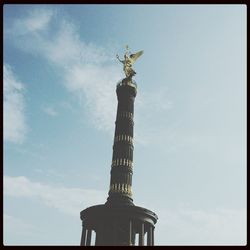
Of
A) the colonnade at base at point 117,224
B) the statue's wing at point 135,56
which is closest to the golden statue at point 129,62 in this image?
the statue's wing at point 135,56

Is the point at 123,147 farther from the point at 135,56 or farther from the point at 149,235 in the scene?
the point at 135,56

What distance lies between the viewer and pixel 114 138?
1642 inches

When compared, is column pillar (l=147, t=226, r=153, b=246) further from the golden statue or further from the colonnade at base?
the golden statue

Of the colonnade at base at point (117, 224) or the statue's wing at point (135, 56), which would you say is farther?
the statue's wing at point (135, 56)

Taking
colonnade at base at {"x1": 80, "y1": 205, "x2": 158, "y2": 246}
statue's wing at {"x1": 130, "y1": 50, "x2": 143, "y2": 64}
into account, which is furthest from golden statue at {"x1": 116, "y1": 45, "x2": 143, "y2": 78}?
colonnade at base at {"x1": 80, "y1": 205, "x2": 158, "y2": 246}

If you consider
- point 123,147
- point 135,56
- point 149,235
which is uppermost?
point 135,56

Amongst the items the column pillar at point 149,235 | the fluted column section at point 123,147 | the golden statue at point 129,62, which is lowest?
the column pillar at point 149,235

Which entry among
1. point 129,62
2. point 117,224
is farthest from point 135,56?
point 117,224

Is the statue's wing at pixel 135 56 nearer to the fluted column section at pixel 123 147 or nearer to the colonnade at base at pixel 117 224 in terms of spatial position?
the fluted column section at pixel 123 147

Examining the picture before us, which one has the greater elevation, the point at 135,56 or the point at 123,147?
the point at 135,56
